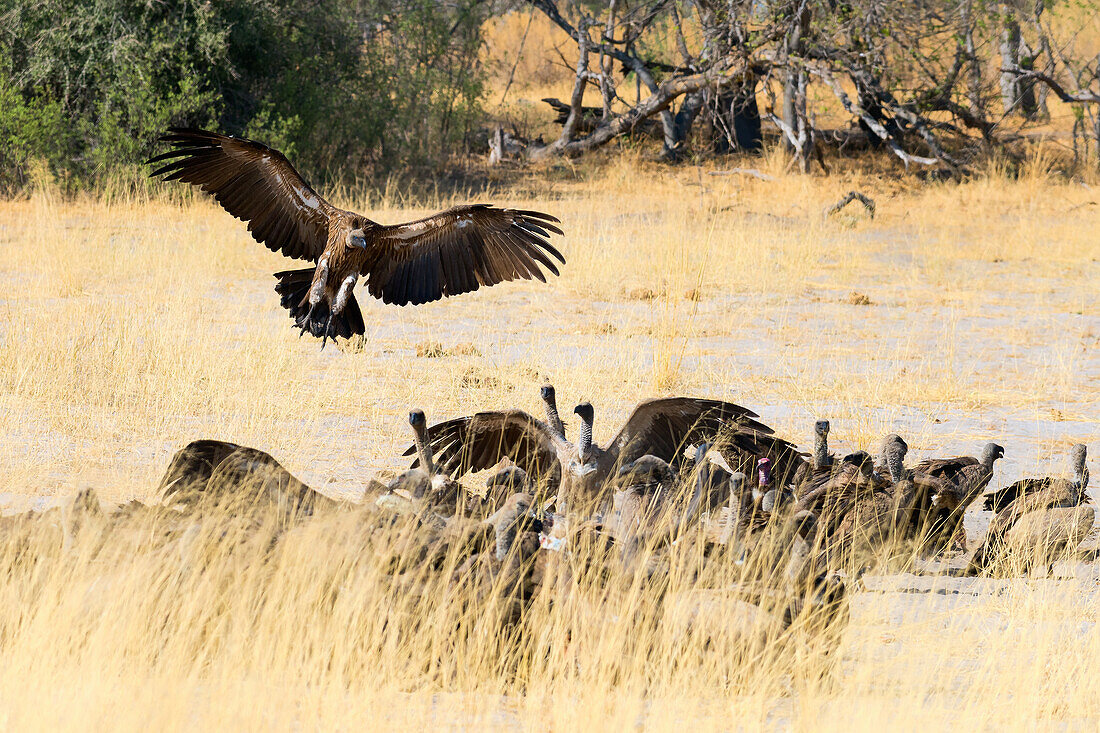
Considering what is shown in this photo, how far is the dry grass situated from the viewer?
322cm

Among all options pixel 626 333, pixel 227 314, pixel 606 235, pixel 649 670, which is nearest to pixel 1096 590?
pixel 649 670

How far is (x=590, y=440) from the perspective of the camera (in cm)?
480

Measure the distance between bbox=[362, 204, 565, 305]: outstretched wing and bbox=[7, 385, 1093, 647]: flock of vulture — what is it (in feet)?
4.56

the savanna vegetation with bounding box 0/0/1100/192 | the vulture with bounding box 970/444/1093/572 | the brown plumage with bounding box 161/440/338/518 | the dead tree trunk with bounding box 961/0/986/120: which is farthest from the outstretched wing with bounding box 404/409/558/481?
the dead tree trunk with bounding box 961/0/986/120

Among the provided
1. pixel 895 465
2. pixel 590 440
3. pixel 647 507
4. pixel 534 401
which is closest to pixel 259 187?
pixel 534 401

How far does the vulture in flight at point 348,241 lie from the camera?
6.49m

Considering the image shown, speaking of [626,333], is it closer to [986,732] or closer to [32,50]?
[986,732]

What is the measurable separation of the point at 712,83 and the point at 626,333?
9.67 meters

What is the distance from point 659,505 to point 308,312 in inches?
115

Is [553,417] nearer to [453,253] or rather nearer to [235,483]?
[235,483]

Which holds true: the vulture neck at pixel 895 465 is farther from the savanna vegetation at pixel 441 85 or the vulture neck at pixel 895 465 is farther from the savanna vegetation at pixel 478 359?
the savanna vegetation at pixel 441 85

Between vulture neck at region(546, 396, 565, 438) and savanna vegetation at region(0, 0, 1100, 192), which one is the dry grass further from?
savanna vegetation at region(0, 0, 1100, 192)

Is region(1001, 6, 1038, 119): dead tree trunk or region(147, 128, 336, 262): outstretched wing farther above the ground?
region(1001, 6, 1038, 119): dead tree trunk

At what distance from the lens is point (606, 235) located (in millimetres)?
13406
